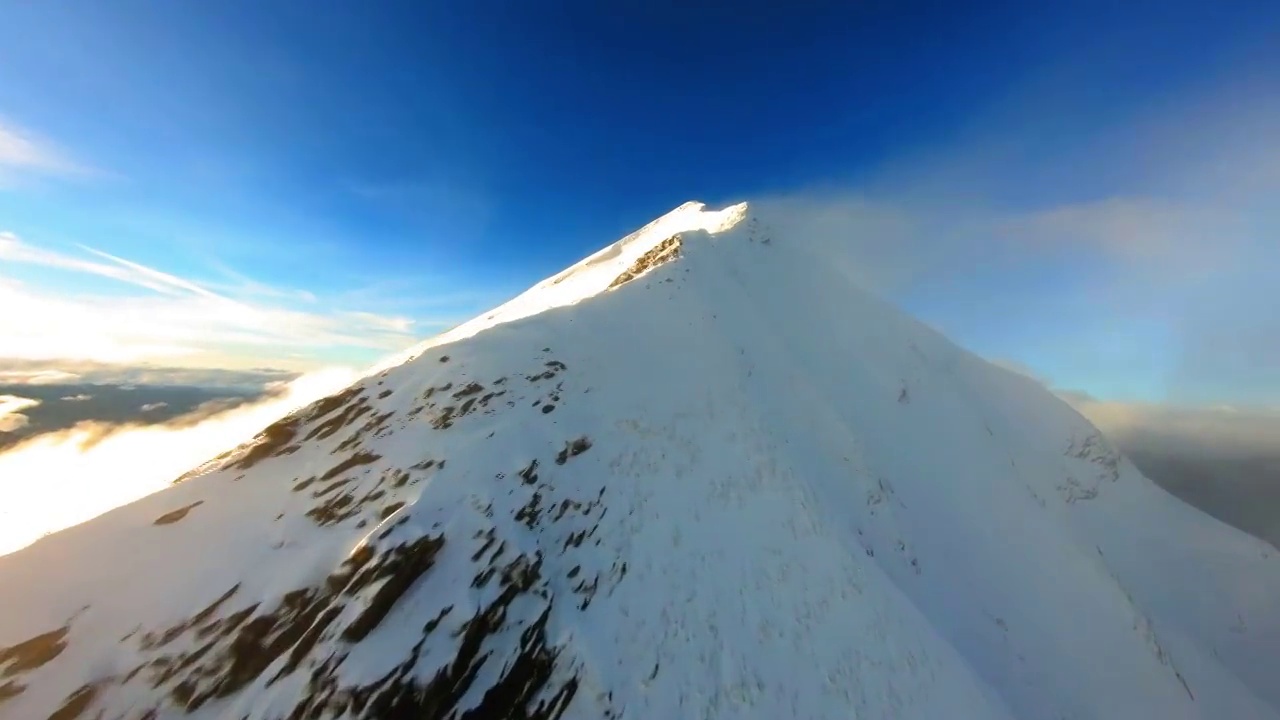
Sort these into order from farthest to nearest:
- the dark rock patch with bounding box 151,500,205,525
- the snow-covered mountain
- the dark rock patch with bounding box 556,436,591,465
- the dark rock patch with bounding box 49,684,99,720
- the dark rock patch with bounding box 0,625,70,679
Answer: the dark rock patch with bounding box 556,436,591,465 → the dark rock patch with bounding box 151,500,205,525 → the snow-covered mountain → the dark rock patch with bounding box 0,625,70,679 → the dark rock patch with bounding box 49,684,99,720

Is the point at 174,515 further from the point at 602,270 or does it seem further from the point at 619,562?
the point at 602,270

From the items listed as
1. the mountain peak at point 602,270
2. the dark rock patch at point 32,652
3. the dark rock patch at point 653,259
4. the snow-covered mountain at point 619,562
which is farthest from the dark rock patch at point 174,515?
the dark rock patch at point 653,259

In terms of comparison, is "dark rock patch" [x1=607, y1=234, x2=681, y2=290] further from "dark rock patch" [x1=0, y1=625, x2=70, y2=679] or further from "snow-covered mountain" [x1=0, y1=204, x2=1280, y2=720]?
"dark rock patch" [x1=0, y1=625, x2=70, y2=679]

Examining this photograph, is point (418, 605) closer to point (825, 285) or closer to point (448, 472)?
point (448, 472)

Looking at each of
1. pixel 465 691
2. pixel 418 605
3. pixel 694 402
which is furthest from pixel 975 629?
pixel 418 605

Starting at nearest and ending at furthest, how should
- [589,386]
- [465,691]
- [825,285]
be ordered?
[465,691]
[589,386]
[825,285]

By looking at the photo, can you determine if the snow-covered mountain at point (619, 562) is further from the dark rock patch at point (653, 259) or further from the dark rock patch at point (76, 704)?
the dark rock patch at point (653, 259)

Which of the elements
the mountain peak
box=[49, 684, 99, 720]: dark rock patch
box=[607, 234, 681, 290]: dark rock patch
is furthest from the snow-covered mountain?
the mountain peak

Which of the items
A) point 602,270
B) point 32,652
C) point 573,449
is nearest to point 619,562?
point 573,449

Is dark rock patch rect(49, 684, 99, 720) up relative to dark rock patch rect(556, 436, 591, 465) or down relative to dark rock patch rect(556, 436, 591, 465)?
down
